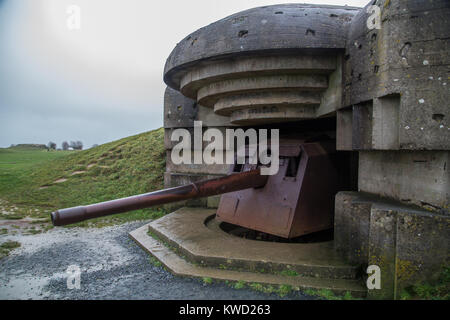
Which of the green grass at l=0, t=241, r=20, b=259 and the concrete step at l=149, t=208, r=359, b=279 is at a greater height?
the concrete step at l=149, t=208, r=359, b=279

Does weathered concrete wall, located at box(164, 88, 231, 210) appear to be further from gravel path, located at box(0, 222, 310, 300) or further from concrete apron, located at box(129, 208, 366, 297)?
concrete apron, located at box(129, 208, 366, 297)

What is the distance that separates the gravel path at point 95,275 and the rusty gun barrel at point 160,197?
2.27 ft

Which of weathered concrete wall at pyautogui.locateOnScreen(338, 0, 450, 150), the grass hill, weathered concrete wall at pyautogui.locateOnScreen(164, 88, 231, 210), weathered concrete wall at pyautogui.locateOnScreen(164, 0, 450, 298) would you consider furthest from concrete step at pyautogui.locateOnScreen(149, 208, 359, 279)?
the grass hill

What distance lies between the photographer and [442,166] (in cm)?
253

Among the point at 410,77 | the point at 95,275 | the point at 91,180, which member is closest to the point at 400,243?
the point at 410,77

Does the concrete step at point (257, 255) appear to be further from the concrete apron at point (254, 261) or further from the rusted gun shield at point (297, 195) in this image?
the rusted gun shield at point (297, 195)

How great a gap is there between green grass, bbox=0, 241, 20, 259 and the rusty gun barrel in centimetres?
189

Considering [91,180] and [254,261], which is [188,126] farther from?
[254,261]

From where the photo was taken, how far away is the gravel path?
2807 millimetres

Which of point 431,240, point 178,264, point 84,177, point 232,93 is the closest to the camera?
point 431,240

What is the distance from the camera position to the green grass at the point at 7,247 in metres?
4.01

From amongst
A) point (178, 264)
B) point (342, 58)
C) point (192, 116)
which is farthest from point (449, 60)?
point (192, 116)
